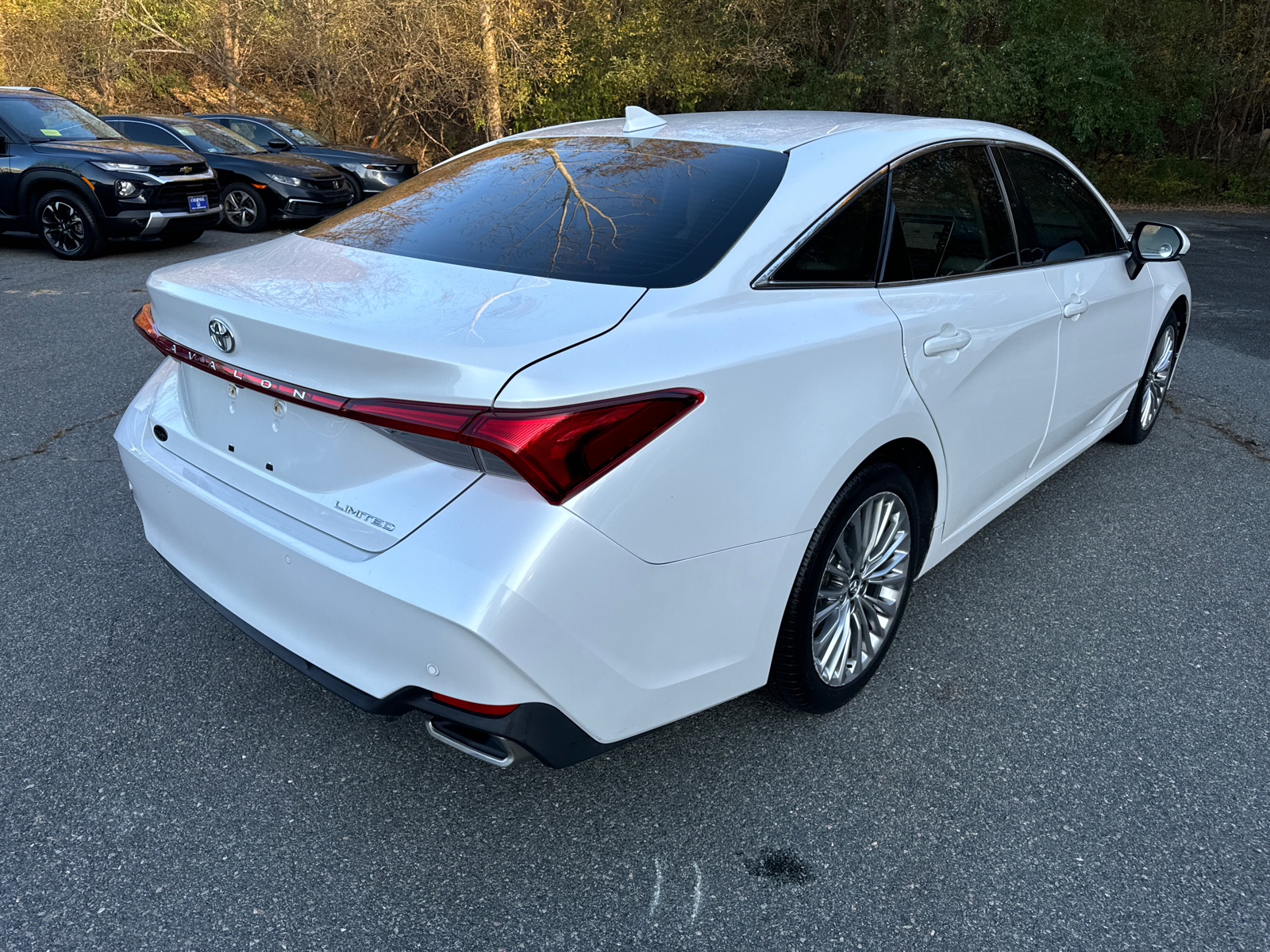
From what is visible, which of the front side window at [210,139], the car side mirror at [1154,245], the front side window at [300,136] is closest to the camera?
the car side mirror at [1154,245]

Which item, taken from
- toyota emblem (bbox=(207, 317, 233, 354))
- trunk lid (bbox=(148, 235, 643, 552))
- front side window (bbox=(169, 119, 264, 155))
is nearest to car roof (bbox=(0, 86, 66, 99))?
front side window (bbox=(169, 119, 264, 155))

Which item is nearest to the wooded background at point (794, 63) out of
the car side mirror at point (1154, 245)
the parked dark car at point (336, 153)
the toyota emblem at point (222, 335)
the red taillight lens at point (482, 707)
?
the parked dark car at point (336, 153)

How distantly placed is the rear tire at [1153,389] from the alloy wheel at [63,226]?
983 cm

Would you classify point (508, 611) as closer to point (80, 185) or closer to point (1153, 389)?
point (1153, 389)

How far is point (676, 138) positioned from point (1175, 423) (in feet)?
12.8

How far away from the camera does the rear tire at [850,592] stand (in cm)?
238

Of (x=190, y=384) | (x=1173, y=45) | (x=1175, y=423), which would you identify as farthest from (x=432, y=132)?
(x=190, y=384)

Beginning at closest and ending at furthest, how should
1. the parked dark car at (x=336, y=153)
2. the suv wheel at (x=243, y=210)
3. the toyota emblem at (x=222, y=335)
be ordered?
the toyota emblem at (x=222, y=335), the suv wheel at (x=243, y=210), the parked dark car at (x=336, y=153)

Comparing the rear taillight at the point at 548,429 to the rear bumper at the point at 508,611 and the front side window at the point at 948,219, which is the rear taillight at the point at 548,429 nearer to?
the rear bumper at the point at 508,611

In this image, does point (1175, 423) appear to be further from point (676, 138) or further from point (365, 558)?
point (365, 558)

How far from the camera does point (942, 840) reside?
229cm

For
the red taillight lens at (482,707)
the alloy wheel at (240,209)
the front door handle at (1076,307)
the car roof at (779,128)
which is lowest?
the alloy wheel at (240,209)

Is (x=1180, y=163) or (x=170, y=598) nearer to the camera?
(x=170, y=598)

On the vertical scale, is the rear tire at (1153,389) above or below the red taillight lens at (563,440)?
below
